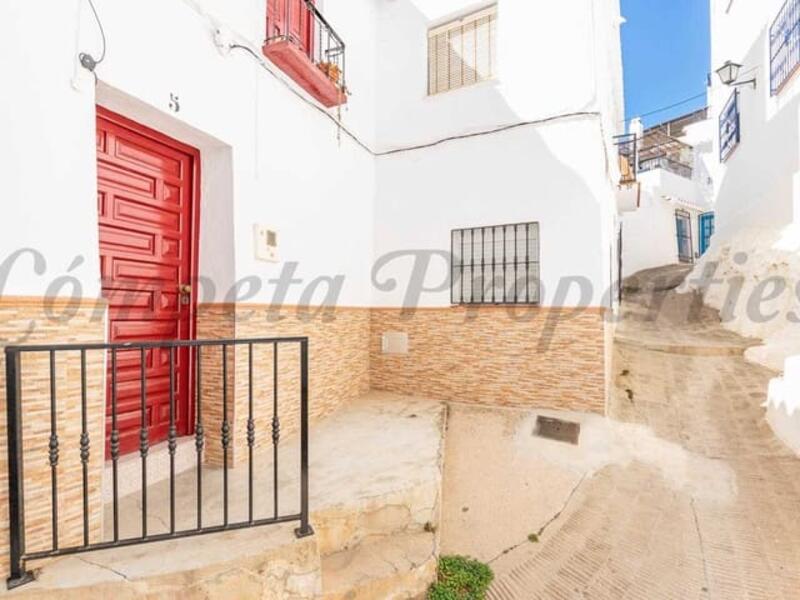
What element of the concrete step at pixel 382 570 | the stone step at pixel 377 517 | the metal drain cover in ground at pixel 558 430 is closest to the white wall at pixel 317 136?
the metal drain cover in ground at pixel 558 430

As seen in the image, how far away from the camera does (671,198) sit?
14953 mm

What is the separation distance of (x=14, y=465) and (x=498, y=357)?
4.47 m

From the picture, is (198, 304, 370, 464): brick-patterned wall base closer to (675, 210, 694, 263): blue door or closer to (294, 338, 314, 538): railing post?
(294, 338, 314, 538): railing post

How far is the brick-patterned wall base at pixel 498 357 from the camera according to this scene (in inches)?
186

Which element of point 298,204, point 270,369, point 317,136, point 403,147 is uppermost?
point 403,147

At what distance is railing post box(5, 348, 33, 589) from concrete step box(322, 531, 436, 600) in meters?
1.44

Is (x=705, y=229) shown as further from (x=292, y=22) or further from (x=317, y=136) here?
(x=292, y=22)

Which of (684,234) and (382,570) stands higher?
(684,234)

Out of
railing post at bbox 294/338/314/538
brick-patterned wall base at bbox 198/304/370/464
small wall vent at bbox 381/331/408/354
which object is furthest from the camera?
small wall vent at bbox 381/331/408/354

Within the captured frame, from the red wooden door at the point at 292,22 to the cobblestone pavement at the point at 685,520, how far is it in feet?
16.2

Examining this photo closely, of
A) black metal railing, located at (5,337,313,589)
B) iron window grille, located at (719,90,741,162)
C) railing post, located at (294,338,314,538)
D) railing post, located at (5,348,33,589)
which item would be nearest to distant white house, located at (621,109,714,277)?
iron window grille, located at (719,90,741,162)

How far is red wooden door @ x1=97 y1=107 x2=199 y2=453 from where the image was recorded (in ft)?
9.43

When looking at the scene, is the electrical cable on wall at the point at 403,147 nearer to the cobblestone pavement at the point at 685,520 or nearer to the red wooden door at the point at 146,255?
the red wooden door at the point at 146,255

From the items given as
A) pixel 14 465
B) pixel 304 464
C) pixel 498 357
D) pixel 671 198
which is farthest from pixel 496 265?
pixel 671 198
